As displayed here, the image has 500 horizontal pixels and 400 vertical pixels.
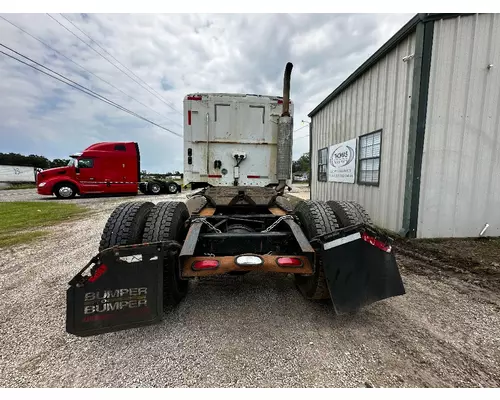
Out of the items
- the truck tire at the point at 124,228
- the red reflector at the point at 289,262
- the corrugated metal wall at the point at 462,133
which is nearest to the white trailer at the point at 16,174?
the truck tire at the point at 124,228

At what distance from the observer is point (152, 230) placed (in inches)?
95.9

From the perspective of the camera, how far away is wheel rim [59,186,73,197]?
1392cm

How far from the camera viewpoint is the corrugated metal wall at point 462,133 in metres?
4.83

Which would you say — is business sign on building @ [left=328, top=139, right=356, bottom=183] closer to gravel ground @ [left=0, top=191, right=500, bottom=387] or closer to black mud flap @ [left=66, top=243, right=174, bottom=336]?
gravel ground @ [left=0, top=191, right=500, bottom=387]

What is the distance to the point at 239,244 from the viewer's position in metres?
2.44

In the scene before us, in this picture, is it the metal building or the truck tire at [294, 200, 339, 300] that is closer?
the truck tire at [294, 200, 339, 300]

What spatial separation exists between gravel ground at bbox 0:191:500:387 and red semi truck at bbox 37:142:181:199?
42.5 feet

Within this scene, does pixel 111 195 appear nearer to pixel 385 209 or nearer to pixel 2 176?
A: pixel 385 209

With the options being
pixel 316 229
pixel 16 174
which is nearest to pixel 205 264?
pixel 316 229

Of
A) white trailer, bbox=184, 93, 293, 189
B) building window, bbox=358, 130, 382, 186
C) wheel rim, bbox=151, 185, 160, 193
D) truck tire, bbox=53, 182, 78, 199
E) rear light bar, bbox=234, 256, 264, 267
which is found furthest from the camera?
wheel rim, bbox=151, 185, 160, 193

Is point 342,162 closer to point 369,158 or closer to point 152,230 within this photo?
point 369,158

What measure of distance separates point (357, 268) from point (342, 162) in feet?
21.6

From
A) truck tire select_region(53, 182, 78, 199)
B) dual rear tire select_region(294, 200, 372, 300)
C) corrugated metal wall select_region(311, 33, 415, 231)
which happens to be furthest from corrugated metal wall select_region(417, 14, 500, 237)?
truck tire select_region(53, 182, 78, 199)

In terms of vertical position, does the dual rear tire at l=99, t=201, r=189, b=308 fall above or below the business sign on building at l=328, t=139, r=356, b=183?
below
